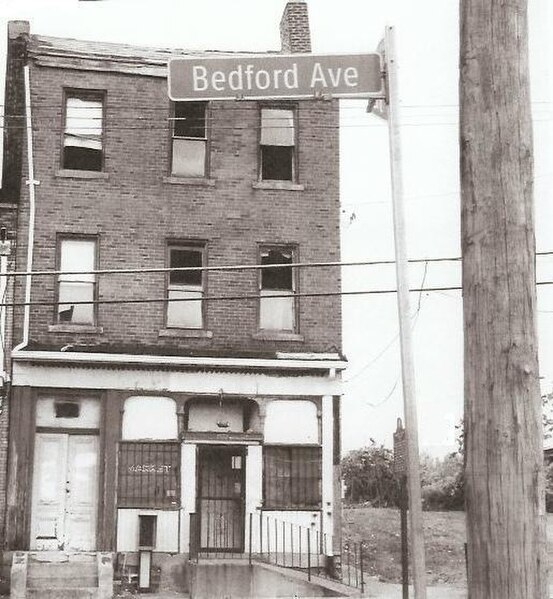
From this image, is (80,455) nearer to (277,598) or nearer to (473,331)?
(277,598)

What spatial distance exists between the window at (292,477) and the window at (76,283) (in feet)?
13.8

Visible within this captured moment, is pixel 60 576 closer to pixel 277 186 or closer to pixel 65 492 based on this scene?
pixel 65 492

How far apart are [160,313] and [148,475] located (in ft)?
9.71

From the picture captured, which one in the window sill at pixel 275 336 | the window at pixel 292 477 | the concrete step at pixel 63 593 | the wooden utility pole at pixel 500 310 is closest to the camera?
the wooden utility pole at pixel 500 310

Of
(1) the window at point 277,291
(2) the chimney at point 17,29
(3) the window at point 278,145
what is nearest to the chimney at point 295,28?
(3) the window at point 278,145

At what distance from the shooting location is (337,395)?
17.9 meters

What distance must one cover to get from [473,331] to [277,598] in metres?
11.9

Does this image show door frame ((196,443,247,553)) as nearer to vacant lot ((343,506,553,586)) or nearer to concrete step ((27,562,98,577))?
concrete step ((27,562,98,577))

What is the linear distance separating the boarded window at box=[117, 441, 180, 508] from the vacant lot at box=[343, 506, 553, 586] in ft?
12.1

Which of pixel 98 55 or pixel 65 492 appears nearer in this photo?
pixel 65 492

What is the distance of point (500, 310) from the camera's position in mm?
4387

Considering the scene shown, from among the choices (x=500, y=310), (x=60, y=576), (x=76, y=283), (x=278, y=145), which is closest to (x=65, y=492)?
(x=60, y=576)

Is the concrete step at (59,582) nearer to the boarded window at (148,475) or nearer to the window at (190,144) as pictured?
the boarded window at (148,475)

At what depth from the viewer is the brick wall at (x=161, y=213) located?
17.6 metres
